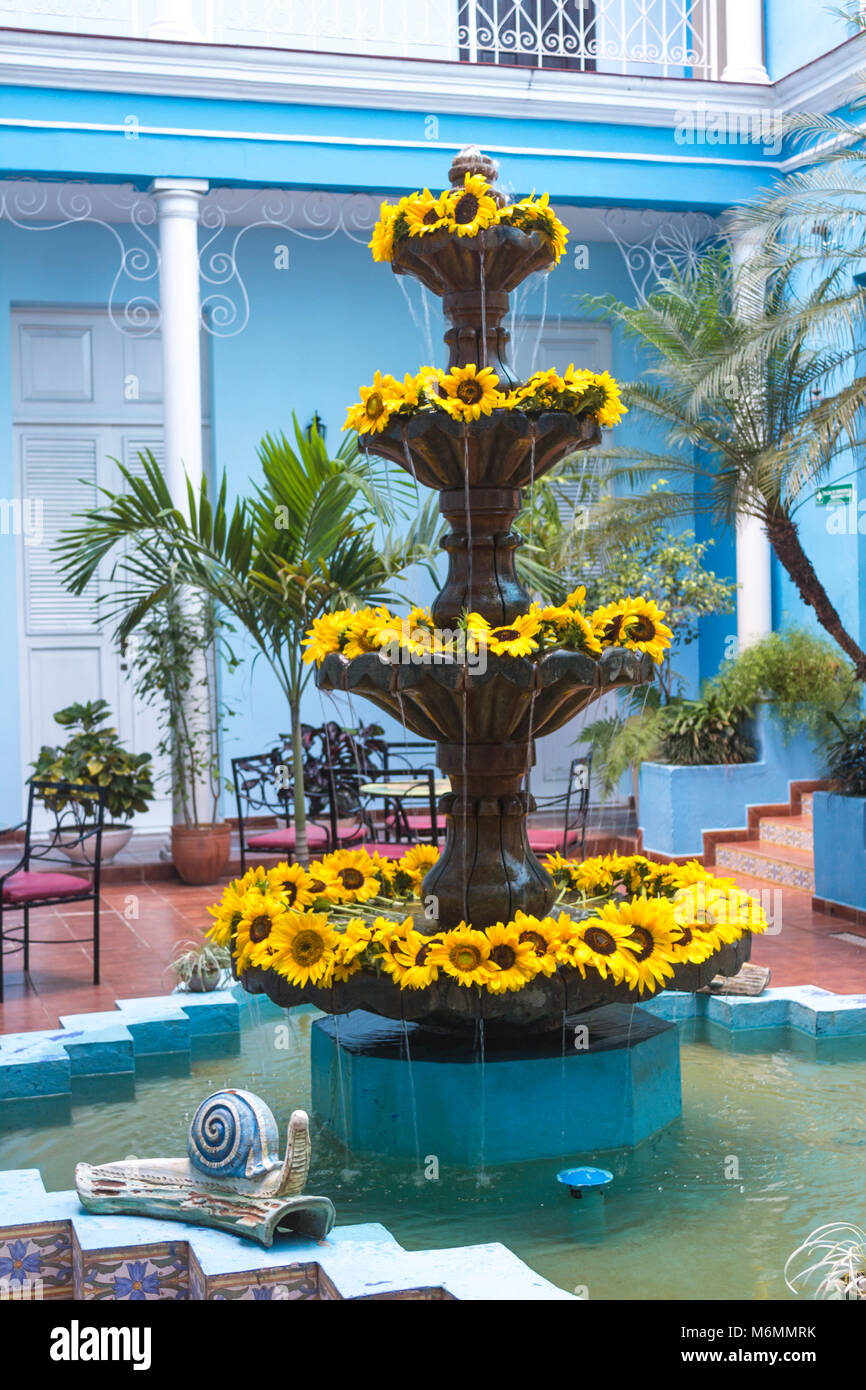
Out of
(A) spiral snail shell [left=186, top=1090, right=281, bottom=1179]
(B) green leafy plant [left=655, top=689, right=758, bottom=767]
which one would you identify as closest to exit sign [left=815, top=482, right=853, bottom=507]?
(B) green leafy plant [left=655, top=689, right=758, bottom=767]

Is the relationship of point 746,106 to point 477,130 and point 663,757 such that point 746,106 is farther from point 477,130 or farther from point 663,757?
point 663,757

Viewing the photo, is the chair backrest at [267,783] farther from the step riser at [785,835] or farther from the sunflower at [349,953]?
the sunflower at [349,953]

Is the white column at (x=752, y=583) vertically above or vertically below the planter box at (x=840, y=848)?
above

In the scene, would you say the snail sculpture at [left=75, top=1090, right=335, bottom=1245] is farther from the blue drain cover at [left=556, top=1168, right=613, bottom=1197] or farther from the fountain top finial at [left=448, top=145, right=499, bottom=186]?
the fountain top finial at [left=448, top=145, right=499, bottom=186]

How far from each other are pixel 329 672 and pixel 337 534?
127 inches

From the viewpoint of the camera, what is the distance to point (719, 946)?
441 centimetres

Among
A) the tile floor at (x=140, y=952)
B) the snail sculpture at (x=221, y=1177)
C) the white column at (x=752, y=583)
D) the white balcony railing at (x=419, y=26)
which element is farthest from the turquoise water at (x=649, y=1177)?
the white balcony railing at (x=419, y=26)

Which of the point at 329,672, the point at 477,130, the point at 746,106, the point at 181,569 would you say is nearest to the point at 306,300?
the point at 477,130

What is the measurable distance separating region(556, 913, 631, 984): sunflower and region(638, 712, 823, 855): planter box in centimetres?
537

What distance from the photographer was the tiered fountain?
428 centimetres

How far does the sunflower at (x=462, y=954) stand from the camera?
417 cm

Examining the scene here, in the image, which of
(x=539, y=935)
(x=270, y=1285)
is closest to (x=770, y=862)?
(x=539, y=935)

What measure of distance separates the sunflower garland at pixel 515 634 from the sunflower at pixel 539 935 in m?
0.77

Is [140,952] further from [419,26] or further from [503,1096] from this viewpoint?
[419,26]
